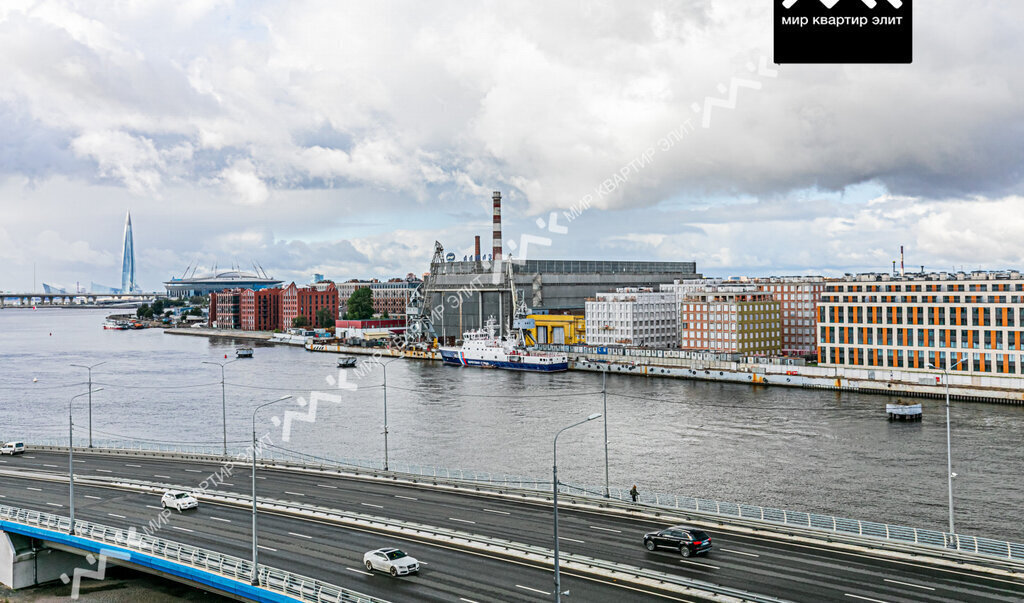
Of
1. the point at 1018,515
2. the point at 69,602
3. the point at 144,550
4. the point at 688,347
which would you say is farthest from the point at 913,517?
the point at 688,347

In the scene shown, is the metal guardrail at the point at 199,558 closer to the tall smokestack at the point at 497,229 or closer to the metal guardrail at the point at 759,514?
the metal guardrail at the point at 759,514

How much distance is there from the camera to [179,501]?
73.3 feet

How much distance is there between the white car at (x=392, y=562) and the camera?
1664cm

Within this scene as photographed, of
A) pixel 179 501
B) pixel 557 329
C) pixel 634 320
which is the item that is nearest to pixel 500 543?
pixel 179 501

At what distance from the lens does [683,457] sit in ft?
111

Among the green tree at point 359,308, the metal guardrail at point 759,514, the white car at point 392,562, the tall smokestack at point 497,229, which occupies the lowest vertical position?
the metal guardrail at point 759,514

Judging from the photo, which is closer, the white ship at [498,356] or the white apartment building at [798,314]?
the white apartment building at [798,314]

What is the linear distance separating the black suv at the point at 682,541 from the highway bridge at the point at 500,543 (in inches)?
9.0

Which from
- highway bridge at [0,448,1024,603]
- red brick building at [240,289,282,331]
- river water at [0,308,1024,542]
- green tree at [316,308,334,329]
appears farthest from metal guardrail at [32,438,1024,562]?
red brick building at [240,289,282,331]

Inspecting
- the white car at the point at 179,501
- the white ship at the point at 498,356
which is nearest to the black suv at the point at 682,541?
the white car at the point at 179,501

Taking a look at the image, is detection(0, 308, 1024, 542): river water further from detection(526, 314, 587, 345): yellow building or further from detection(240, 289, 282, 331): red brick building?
detection(240, 289, 282, 331): red brick building

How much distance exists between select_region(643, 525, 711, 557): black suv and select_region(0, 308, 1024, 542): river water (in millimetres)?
9432

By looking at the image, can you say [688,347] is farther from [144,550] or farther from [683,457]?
[144,550]

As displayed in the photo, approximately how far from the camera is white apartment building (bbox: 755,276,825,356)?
2933 inches
